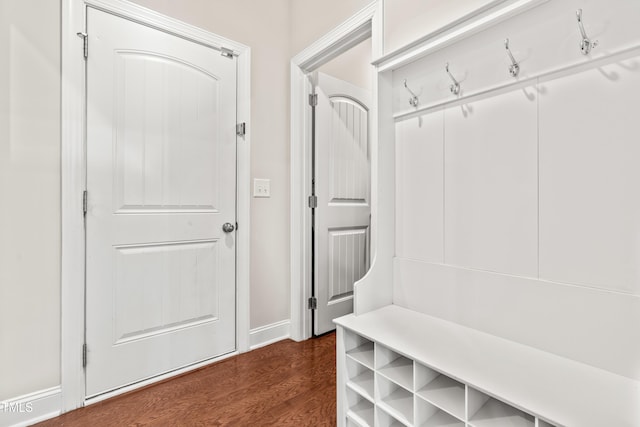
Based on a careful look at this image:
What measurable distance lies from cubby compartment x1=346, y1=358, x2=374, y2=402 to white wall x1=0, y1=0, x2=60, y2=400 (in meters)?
1.37

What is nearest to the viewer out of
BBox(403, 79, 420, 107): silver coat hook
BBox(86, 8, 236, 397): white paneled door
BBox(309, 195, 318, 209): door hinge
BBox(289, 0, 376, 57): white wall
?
BBox(403, 79, 420, 107): silver coat hook

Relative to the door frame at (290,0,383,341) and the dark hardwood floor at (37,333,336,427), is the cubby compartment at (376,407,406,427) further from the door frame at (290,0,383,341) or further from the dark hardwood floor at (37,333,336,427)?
the door frame at (290,0,383,341)

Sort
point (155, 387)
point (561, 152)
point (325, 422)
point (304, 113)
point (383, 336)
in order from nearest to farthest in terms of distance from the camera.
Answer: point (561, 152) < point (383, 336) < point (325, 422) < point (155, 387) < point (304, 113)

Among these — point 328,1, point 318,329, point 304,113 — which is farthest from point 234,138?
point 318,329

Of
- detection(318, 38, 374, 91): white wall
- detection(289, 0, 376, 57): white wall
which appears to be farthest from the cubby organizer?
detection(318, 38, 374, 91): white wall

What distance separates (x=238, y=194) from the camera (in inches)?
80.0

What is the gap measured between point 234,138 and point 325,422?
1.63 metres

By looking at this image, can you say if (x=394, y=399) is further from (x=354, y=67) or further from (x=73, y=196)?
(x=354, y=67)

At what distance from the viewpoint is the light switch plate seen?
83.0 inches

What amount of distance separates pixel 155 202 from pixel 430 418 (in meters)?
1.62

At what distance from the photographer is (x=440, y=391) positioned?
0.97m

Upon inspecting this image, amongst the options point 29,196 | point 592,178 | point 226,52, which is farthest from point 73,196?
point 592,178

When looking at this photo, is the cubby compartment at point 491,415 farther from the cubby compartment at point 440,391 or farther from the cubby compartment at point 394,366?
the cubby compartment at point 394,366

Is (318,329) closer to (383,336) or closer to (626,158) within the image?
(383,336)
